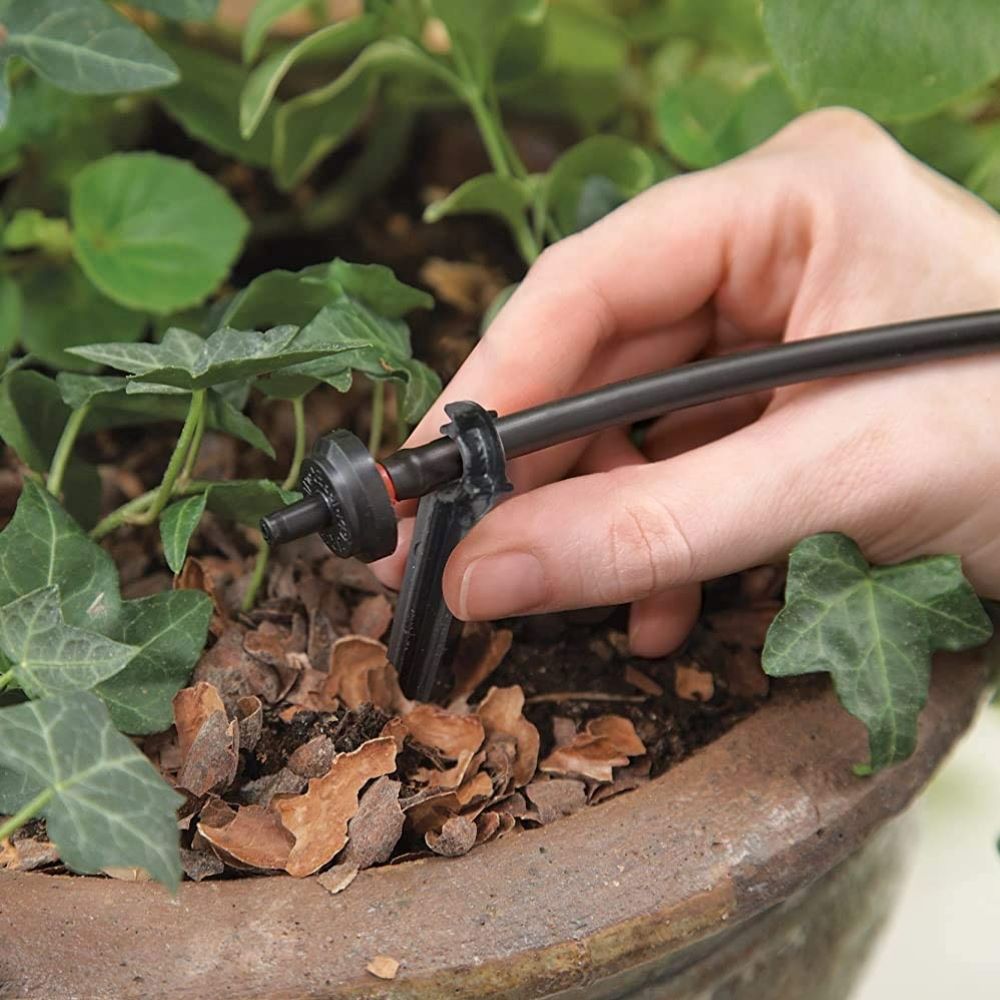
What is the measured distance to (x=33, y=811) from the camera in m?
0.46

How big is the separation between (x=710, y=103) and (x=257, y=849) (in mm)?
635

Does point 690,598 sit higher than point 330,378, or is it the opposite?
point 330,378

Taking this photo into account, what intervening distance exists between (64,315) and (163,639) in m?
0.36

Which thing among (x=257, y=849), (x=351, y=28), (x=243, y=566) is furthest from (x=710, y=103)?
(x=257, y=849)

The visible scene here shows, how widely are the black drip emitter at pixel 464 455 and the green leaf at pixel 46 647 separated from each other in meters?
0.10

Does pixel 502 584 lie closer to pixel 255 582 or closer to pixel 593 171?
pixel 255 582

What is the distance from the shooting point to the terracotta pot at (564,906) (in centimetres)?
49

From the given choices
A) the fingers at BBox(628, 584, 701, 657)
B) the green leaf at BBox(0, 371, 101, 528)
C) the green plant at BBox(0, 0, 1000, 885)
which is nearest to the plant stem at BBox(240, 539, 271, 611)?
the green plant at BBox(0, 0, 1000, 885)

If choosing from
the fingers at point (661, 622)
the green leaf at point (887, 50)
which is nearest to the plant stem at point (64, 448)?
the fingers at point (661, 622)

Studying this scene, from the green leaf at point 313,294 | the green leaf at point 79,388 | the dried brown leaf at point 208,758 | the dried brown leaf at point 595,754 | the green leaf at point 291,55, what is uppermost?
the green leaf at point 291,55

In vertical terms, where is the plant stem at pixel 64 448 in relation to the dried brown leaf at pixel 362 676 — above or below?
above

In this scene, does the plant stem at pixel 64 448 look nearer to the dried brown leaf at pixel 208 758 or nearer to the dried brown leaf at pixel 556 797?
the dried brown leaf at pixel 208 758

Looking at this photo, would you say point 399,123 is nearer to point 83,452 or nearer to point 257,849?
point 83,452

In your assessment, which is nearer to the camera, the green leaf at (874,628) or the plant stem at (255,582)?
the green leaf at (874,628)
